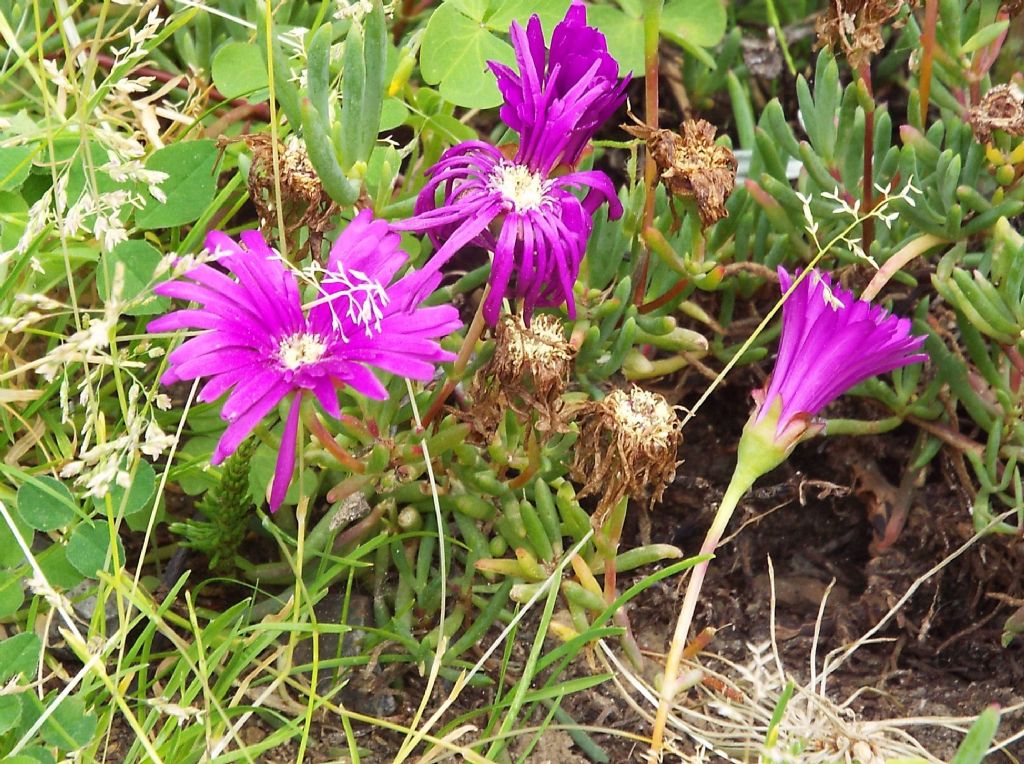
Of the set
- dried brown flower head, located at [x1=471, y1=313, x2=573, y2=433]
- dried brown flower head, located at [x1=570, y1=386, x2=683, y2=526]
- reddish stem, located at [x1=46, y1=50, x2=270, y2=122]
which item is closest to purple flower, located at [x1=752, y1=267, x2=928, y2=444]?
dried brown flower head, located at [x1=570, y1=386, x2=683, y2=526]

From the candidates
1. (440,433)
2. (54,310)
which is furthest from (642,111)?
(54,310)

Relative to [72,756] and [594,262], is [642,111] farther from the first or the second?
[72,756]

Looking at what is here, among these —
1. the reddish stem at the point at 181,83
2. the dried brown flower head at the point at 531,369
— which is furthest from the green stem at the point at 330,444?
the reddish stem at the point at 181,83

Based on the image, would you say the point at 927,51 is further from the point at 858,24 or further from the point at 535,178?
the point at 535,178

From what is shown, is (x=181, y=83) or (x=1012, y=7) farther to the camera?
(x=181, y=83)

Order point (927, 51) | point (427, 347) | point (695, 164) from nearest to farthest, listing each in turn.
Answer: point (427, 347), point (695, 164), point (927, 51)

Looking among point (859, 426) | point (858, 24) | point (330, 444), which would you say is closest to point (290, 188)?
point (330, 444)
